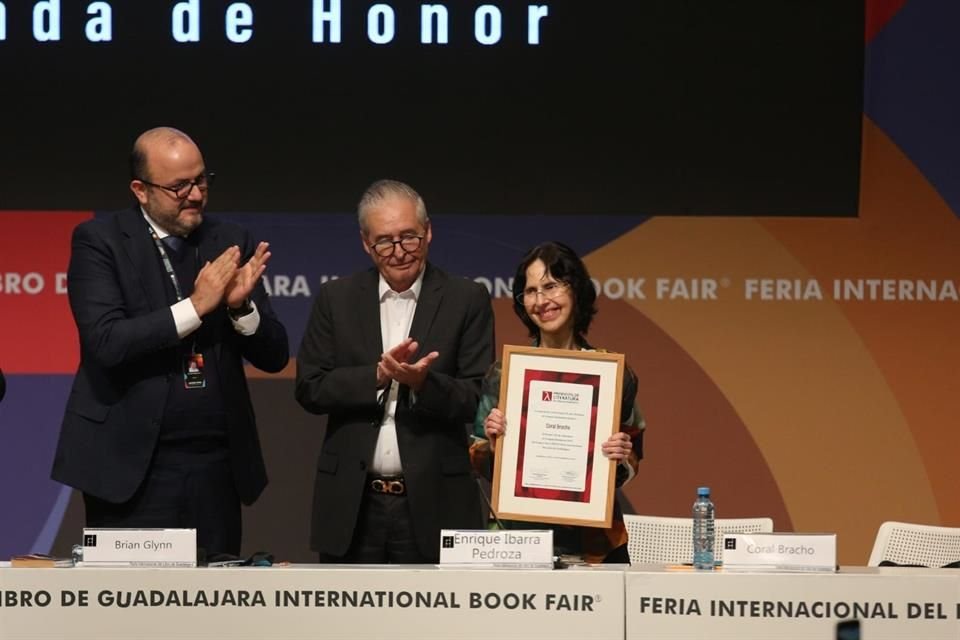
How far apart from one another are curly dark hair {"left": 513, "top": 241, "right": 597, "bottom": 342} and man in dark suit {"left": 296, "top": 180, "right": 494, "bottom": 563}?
30 cm

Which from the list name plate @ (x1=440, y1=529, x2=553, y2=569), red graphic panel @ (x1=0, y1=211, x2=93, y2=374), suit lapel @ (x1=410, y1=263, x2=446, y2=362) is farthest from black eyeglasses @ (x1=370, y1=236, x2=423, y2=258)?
red graphic panel @ (x1=0, y1=211, x2=93, y2=374)

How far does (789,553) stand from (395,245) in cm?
140

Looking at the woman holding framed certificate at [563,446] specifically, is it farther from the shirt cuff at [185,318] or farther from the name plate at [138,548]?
the shirt cuff at [185,318]

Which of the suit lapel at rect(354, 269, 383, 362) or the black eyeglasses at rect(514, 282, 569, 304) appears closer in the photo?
the black eyeglasses at rect(514, 282, 569, 304)

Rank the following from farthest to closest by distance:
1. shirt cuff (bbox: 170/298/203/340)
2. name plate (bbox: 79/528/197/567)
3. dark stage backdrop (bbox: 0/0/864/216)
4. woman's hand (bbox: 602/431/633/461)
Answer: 1. dark stage backdrop (bbox: 0/0/864/216)
2. shirt cuff (bbox: 170/298/203/340)
3. woman's hand (bbox: 602/431/633/461)
4. name plate (bbox: 79/528/197/567)

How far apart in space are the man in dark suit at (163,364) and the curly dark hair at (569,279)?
716 mm

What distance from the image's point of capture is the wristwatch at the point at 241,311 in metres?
3.84

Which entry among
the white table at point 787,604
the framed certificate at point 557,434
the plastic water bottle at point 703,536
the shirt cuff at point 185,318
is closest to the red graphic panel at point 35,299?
the shirt cuff at point 185,318

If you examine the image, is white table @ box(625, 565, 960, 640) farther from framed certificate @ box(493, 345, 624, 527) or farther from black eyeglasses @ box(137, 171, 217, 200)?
black eyeglasses @ box(137, 171, 217, 200)

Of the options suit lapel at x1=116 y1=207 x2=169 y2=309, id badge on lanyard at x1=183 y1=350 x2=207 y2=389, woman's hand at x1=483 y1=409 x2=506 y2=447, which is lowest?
woman's hand at x1=483 y1=409 x2=506 y2=447

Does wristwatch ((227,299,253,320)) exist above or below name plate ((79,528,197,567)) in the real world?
above

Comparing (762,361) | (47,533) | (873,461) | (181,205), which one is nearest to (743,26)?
(762,361)

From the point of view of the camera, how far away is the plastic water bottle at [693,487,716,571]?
122 inches

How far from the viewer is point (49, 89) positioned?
→ 213 inches
